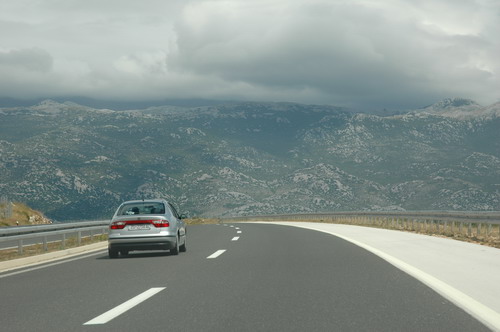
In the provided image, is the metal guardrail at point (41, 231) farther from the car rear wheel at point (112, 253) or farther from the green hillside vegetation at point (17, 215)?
the green hillside vegetation at point (17, 215)

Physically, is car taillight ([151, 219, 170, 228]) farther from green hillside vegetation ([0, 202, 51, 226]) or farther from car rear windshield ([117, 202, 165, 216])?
green hillside vegetation ([0, 202, 51, 226])

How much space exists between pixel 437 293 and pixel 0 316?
17.4 feet

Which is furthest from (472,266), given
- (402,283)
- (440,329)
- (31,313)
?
(31,313)

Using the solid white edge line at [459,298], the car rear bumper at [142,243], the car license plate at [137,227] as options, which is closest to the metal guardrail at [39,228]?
the car rear bumper at [142,243]

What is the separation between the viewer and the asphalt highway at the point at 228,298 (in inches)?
244

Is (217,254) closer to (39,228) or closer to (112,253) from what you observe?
(112,253)

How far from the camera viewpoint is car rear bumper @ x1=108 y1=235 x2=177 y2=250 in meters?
14.3

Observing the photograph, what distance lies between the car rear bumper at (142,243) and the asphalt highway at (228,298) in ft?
4.21

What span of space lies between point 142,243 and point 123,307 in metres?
7.13

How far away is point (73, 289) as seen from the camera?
357 inches

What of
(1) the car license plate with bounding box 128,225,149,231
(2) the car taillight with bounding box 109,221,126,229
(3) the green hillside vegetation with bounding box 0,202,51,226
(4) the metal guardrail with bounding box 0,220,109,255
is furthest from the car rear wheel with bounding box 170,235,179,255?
(3) the green hillside vegetation with bounding box 0,202,51,226

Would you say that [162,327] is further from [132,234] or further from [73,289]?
[132,234]

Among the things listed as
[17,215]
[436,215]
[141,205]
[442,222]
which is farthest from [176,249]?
[17,215]

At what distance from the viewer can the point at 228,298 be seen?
7789 millimetres
